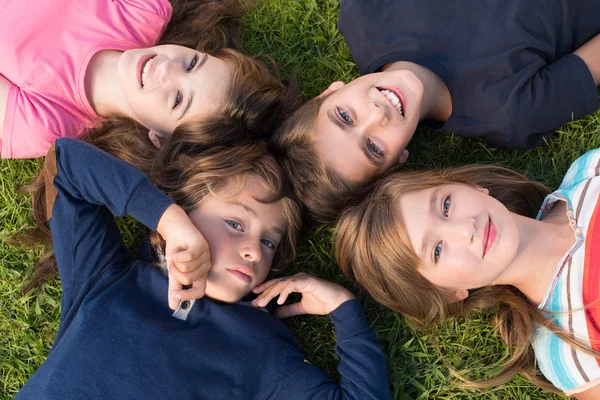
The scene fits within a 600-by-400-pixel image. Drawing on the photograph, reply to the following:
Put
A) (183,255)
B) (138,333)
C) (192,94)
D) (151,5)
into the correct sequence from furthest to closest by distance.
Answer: (151,5) < (192,94) < (138,333) < (183,255)

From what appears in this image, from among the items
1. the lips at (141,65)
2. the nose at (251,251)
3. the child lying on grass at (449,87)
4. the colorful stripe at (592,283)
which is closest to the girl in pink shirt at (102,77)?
the lips at (141,65)

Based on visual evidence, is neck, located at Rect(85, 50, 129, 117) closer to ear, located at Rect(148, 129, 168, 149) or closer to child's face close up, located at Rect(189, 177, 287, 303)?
ear, located at Rect(148, 129, 168, 149)

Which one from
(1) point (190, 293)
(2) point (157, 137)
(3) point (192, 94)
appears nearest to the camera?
(1) point (190, 293)

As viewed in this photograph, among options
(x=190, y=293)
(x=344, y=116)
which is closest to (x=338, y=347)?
(x=190, y=293)

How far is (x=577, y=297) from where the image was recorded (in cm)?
275

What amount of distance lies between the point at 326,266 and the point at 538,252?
1.16 meters

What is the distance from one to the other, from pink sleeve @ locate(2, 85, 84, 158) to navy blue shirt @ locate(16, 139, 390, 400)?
525mm

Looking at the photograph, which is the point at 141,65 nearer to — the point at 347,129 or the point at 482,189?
the point at 347,129

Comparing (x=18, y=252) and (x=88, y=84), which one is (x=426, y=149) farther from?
(x=18, y=252)

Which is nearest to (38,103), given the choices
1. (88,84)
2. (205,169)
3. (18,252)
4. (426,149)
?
(88,84)

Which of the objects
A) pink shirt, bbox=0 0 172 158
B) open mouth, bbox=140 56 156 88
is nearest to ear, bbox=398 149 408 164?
open mouth, bbox=140 56 156 88

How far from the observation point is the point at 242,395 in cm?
276

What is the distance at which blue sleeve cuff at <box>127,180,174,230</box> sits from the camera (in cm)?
263

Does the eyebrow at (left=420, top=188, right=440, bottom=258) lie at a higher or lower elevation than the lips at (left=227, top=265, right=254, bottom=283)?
higher
